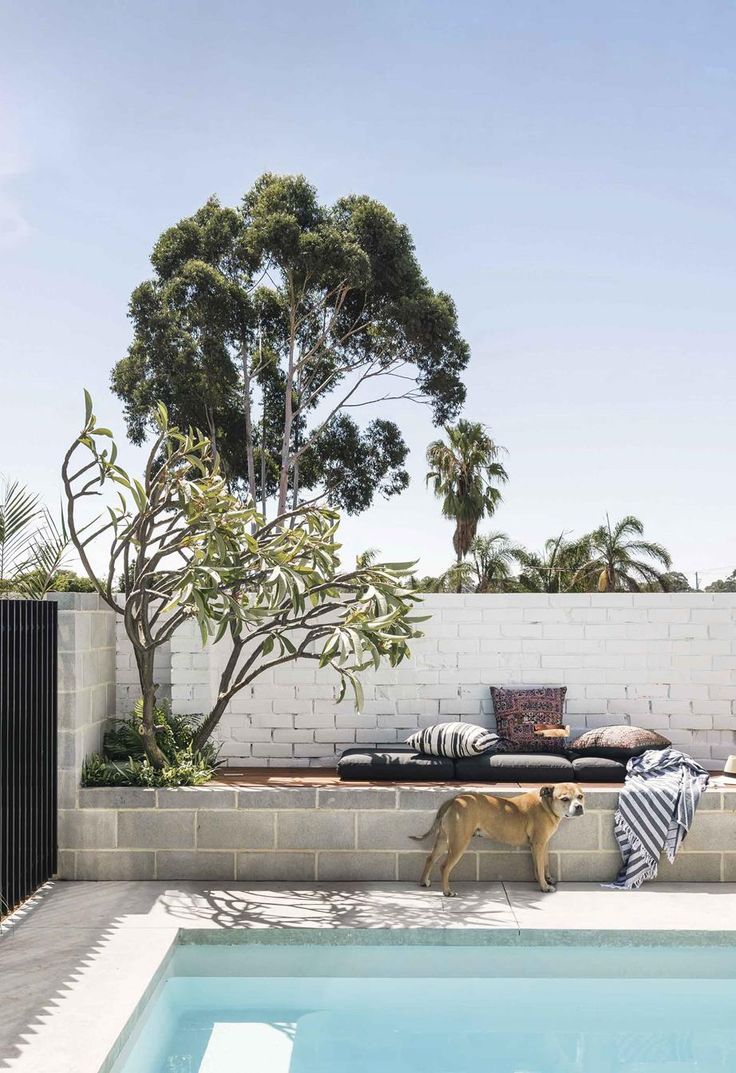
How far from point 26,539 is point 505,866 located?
393 cm

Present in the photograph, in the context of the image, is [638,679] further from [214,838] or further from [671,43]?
[671,43]

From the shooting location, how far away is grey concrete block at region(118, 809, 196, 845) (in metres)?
5.14

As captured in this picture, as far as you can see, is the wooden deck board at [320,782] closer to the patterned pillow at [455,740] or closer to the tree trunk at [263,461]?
the patterned pillow at [455,740]

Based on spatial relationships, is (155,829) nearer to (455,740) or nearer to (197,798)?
(197,798)

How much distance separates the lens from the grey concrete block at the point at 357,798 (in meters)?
5.16

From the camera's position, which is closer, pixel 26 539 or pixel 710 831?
pixel 710 831

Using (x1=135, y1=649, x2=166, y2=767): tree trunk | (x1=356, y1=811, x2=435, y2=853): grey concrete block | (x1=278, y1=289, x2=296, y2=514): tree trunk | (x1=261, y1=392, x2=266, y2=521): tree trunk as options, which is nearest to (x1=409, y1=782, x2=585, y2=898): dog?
(x1=356, y1=811, x2=435, y2=853): grey concrete block

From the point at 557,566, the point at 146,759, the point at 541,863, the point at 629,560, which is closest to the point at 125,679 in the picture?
the point at 146,759

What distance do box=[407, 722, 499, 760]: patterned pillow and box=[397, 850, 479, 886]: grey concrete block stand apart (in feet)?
2.56

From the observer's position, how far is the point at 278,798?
5.16 meters

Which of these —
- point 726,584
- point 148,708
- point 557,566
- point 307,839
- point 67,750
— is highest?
point 557,566

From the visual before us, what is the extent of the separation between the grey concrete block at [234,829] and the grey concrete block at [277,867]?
75 mm

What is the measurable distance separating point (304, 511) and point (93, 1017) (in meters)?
3.05

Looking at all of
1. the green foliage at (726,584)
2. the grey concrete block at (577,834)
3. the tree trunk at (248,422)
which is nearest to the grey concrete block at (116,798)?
the grey concrete block at (577,834)
